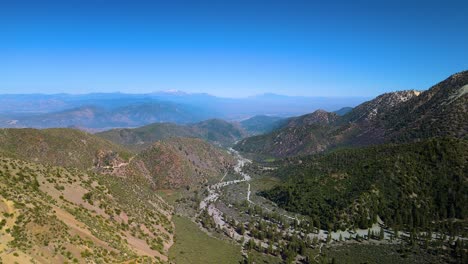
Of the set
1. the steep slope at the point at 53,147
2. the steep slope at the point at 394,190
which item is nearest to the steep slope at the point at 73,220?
the steep slope at the point at 53,147

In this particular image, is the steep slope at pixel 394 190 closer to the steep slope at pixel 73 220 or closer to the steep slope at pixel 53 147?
the steep slope at pixel 73 220

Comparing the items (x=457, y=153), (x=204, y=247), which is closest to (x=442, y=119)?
(x=457, y=153)

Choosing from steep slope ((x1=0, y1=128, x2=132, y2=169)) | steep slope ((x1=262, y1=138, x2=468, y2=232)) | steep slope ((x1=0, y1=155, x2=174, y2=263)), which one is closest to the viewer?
steep slope ((x1=0, y1=155, x2=174, y2=263))

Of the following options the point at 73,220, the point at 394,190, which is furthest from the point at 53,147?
the point at 394,190

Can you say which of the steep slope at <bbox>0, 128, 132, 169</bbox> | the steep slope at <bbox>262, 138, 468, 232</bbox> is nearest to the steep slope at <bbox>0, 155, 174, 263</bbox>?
the steep slope at <bbox>0, 128, 132, 169</bbox>

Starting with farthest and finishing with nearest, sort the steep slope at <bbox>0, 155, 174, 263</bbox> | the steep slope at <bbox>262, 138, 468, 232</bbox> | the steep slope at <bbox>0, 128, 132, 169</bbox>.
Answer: the steep slope at <bbox>0, 128, 132, 169</bbox>, the steep slope at <bbox>262, 138, 468, 232</bbox>, the steep slope at <bbox>0, 155, 174, 263</bbox>

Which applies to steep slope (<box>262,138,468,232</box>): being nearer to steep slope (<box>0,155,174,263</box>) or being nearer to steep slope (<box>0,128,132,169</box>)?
steep slope (<box>0,155,174,263</box>)

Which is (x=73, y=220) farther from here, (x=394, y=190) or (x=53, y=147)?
(x=394, y=190)

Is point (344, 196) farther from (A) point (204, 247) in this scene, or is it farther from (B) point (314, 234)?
(A) point (204, 247)
